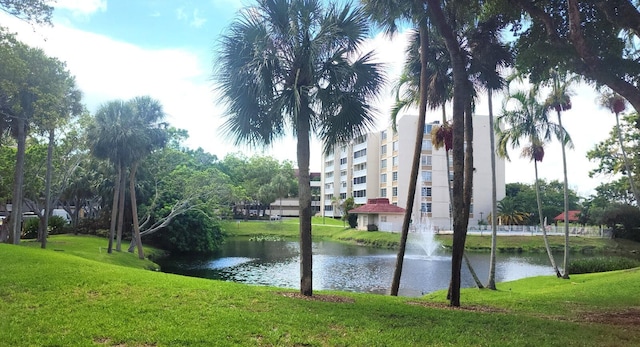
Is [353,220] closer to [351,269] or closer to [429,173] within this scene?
[429,173]

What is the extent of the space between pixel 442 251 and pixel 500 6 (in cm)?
3794

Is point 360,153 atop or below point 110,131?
atop

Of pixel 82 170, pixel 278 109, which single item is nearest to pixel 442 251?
pixel 82 170

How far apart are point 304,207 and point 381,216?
178 feet

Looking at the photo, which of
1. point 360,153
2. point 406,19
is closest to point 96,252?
point 406,19

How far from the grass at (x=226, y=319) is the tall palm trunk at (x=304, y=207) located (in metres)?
0.73

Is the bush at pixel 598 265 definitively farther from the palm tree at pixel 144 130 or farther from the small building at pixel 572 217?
the small building at pixel 572 217

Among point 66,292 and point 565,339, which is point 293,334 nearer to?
point 565,339

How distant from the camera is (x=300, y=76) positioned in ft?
38.1

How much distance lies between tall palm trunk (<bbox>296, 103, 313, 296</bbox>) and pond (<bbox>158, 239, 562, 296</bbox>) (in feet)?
40.6

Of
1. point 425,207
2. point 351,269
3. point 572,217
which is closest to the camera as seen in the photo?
point 351,269

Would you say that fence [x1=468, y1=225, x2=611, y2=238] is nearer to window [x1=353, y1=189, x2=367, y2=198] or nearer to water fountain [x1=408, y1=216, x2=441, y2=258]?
water fountain [x1=408, y1=216, x2=441, y2=258]

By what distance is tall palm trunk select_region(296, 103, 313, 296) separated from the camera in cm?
1155

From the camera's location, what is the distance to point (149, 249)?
4072 centimetres
